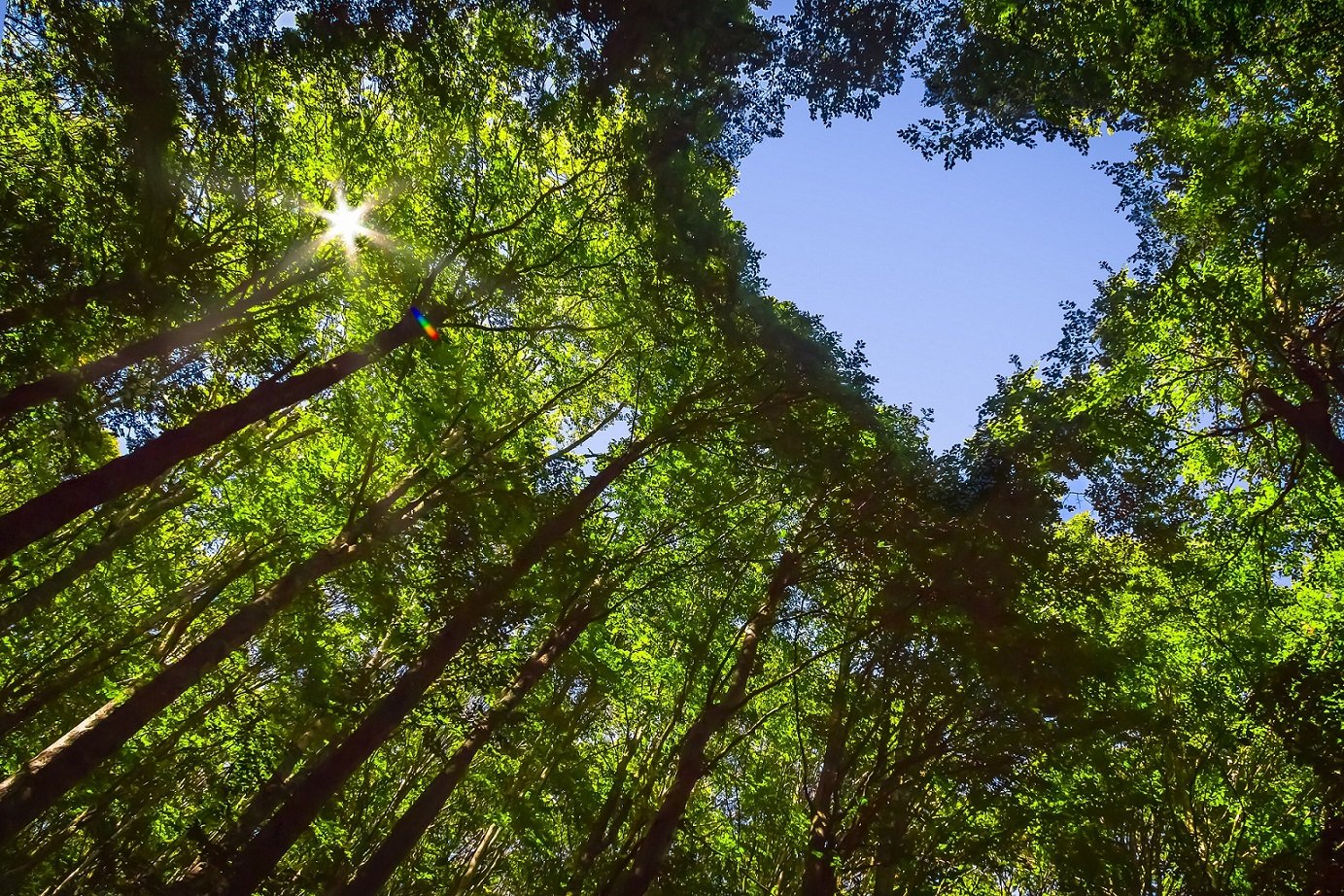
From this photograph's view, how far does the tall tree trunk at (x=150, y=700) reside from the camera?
6.39 meters

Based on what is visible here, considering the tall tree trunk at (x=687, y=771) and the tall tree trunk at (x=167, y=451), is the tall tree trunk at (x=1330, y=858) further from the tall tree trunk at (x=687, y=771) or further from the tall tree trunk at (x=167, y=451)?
the tall tree trunk at (x=167, y=451)

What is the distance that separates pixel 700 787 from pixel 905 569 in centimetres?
1107

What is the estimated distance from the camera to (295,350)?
11766 millimetres

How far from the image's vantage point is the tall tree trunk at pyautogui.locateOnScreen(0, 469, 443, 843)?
639 cm

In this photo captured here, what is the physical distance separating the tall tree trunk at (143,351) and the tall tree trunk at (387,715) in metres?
5.72

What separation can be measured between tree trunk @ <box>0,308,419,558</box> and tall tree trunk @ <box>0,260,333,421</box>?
134cm

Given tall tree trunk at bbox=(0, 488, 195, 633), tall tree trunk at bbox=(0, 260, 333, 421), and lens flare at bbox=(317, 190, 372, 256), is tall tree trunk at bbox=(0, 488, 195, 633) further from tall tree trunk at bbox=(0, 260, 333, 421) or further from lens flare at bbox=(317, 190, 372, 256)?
lens flare at bbox=(317, 190, 372, 256)

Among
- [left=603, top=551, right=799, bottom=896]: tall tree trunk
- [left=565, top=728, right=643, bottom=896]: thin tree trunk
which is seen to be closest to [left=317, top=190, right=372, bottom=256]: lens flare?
[left=603, top=551, right=799, bottom=896]: tall tree trunk

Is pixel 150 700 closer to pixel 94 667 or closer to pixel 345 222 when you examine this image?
pixel 94 667

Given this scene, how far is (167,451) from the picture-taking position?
726 cm

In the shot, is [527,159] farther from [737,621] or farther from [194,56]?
[737,621]

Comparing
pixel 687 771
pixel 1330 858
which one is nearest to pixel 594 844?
pixel 687 771

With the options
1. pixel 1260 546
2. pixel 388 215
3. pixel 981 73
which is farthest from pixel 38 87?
pixel 1260 546

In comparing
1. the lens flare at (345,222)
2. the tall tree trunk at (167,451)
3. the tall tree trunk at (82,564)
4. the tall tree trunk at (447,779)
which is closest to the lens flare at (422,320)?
the tall tree trunk at (167,451)
